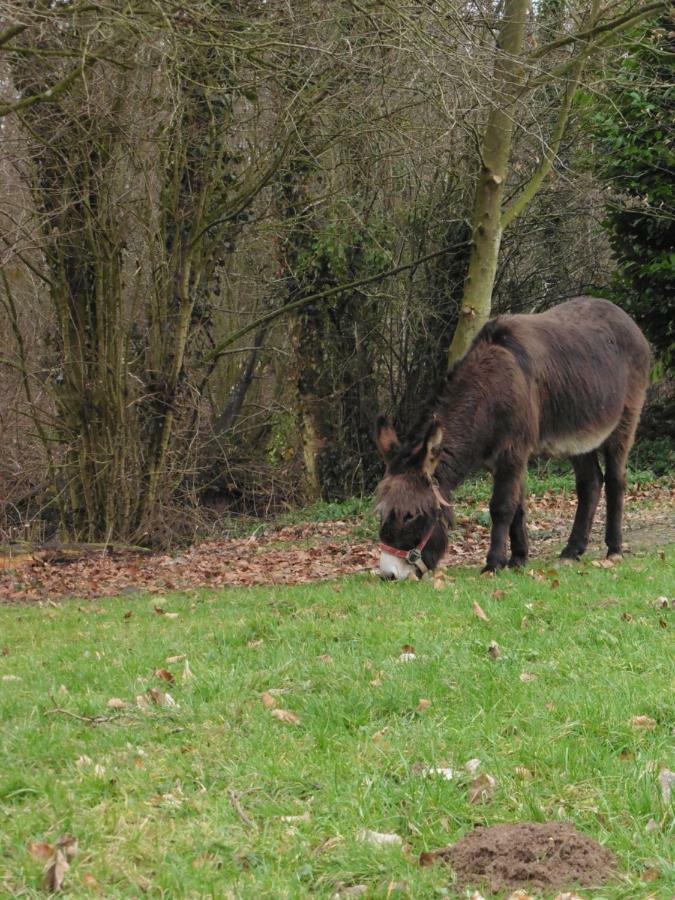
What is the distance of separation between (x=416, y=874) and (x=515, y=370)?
682 centimetres

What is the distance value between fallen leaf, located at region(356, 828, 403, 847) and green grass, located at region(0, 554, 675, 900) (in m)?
0.05

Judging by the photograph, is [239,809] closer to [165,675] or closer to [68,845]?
[68,845]

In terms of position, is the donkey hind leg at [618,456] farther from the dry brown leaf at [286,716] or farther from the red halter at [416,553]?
the dry brown leaf at [286,716]

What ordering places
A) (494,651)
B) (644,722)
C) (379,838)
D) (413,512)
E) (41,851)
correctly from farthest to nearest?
(413,512), (494,651), (644,722), (379,838), (41,851)

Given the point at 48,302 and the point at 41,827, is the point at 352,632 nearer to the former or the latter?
the point at 41,827

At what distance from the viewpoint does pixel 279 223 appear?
56.6ft

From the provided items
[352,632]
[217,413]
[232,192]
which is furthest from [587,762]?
[217,413]

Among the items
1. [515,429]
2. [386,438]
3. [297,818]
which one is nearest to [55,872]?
[297,818]

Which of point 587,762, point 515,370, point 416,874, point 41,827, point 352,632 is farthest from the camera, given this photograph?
point 515,370

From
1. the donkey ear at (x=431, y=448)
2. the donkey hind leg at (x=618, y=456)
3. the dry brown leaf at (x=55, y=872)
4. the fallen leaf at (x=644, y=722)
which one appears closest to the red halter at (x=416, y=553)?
the donkey ear at (x=431, y=448)

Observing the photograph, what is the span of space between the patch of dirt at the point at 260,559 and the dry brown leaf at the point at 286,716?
5.85 metres

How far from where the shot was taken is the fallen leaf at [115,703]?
558 centimetres

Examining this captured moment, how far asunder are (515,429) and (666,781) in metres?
5.95

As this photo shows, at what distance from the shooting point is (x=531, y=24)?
15.8m
